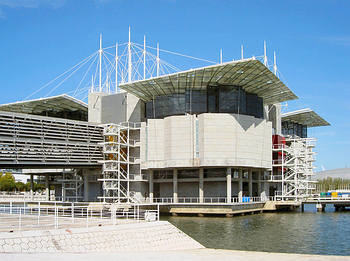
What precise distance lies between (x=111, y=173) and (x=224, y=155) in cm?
1890

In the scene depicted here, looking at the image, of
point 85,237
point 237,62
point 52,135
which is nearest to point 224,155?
point 237,62

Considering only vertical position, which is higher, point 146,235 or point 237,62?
point 237,62

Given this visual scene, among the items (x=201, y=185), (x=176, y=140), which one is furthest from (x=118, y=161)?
(x=201, y=185)

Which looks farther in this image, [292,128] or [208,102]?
[292,128]

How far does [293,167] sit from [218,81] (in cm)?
2509

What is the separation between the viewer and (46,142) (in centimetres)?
6575

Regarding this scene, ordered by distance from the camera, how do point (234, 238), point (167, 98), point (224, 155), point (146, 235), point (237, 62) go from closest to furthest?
point (146, 235)
point (234, 238)
point (237, 62)
point (224, 155)
point (167, 98)

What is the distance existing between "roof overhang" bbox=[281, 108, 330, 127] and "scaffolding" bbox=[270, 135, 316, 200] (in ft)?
67.3

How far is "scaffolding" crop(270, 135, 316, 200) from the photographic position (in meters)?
84.6

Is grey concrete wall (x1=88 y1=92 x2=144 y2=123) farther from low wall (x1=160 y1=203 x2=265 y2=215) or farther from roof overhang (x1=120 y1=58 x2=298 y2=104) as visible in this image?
low wall (x1=160 y1=203 x2=265 y2=215)

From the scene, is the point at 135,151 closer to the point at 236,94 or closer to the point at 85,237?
the point at 236,94

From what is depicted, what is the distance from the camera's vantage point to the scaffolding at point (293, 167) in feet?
278

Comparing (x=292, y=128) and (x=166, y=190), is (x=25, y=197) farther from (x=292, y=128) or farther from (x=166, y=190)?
(x=292, y=128)

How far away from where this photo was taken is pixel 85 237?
25578 millimetres
